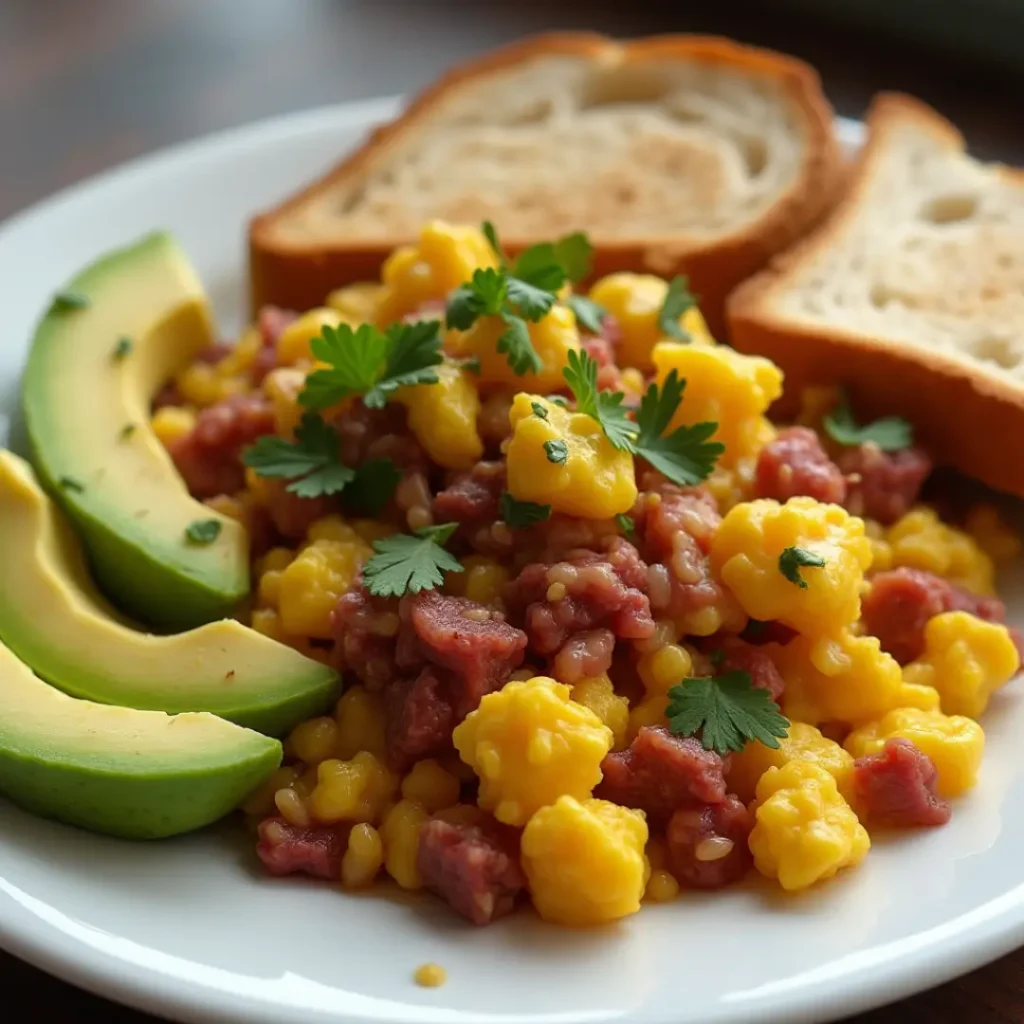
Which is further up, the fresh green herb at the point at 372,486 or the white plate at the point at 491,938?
the fresh green herb at the point at 372,486

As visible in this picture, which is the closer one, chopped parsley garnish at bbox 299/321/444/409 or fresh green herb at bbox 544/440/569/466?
fresh green herb at bbox 544/440/569/466

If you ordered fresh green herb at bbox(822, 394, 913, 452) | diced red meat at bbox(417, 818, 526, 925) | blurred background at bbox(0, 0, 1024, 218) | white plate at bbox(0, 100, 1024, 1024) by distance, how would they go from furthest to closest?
1. blurred background at bbox(0, 0, 1024, 218)
2. fresh green herb at bbox(822, 394, 913, 452)
3. diced red meat at bbox(417, 818, 526, 925)
4. white plate at bbox(0, 100, 1024, 1024)

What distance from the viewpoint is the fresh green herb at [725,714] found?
93.1 inches

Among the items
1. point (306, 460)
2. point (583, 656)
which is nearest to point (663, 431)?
point (583, 656)

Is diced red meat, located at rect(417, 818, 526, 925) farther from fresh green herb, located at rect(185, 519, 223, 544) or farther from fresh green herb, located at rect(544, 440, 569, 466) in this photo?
fresh green herb, located at rect(185, 519, 223, 544)

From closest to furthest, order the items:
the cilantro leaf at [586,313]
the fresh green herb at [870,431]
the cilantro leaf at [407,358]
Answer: the cilantro leaf at [407,358] → the cilantro leaf at [586,313] → the fresh green herb at [870,431]

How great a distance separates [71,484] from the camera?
9.05 ft

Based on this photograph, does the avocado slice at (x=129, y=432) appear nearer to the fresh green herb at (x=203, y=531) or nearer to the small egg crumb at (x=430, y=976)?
the fresh green herb at (x=203, y=531)

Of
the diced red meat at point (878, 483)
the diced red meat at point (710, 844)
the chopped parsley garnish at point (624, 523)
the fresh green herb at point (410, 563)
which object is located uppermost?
the fresh green herb at point (410, 563)

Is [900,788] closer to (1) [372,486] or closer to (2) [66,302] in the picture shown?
(1) [372,486]

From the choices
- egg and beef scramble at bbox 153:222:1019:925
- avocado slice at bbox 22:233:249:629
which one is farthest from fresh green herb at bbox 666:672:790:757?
avocado slice at bbox 22:233:249:629

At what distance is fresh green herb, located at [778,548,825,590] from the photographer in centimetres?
240

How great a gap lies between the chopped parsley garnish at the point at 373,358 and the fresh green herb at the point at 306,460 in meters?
0.08

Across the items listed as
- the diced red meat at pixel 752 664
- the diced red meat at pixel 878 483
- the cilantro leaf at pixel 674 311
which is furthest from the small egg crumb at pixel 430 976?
the cilantro leaf at pixel 674 311
